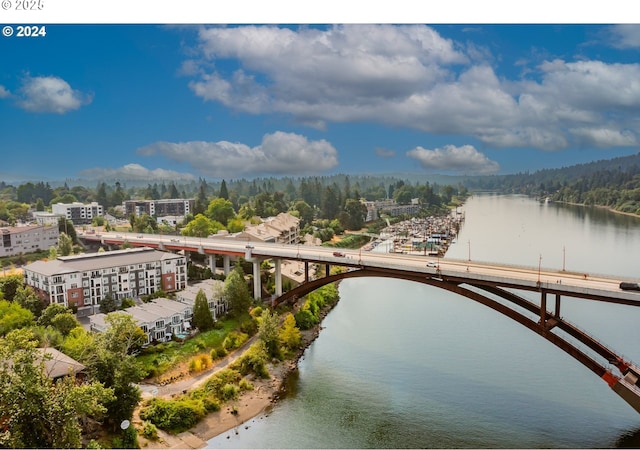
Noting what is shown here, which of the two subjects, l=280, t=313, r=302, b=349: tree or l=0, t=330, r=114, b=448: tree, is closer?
l=0, t=330, r=114, b=448: tree

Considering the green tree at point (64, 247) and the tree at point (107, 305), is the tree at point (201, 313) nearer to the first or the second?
the tree at point (107, 305)

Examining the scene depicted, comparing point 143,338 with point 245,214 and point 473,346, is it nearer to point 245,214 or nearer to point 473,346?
point 473,346

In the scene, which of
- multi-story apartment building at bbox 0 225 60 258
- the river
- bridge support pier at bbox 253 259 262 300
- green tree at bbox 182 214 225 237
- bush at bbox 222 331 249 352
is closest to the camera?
the river

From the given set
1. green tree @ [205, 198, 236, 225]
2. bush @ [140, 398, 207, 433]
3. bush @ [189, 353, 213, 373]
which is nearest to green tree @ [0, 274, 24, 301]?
bush @ [189, 353, 213, 373]

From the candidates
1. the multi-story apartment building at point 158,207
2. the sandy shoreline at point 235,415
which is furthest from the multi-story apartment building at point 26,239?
the multi-story apartment building at point 158,207

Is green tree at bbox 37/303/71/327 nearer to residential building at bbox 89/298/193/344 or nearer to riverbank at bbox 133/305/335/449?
residential building at bbox 89/298/193/344

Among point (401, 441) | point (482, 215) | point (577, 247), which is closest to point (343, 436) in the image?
point (401, 441)
